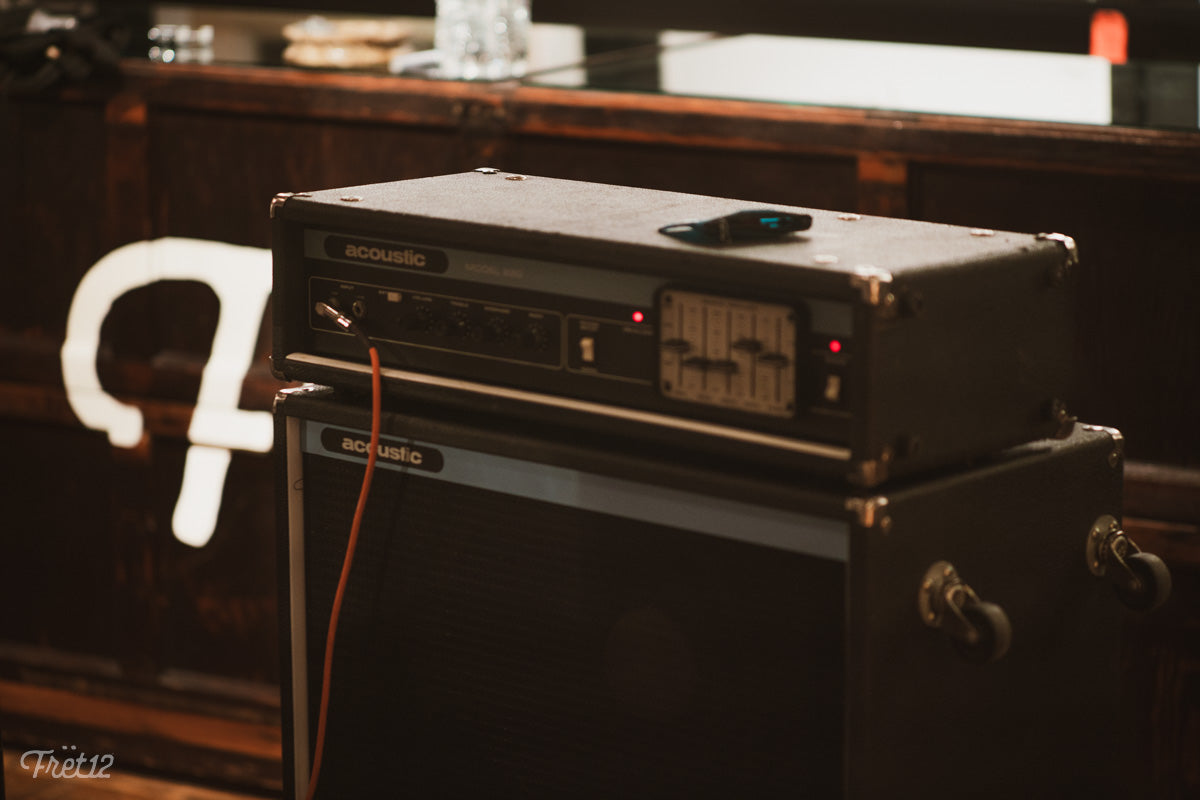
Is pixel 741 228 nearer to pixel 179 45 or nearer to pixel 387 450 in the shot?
pixel 387 450

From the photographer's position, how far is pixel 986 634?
1210mm

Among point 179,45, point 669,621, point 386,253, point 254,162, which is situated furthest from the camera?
point 179,45

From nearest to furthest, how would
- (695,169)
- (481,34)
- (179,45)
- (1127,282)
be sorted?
(1127,282), (695,169), (481,34), (179,45)

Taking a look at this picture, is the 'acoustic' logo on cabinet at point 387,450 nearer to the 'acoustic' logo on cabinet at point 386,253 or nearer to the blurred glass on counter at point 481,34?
the 'acoustic' logo on cabinet at point 386,253

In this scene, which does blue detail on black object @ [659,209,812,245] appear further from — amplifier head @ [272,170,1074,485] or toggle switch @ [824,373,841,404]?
toggle switch @ [824,373,841,404]

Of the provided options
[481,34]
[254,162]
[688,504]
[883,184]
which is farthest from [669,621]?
[481,34]

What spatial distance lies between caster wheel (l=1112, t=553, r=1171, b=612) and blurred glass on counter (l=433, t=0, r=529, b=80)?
1.31 m

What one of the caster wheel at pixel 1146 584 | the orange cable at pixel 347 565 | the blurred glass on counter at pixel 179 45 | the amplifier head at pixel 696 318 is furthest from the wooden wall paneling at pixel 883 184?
the blurred glass on counter at pixel 179 45

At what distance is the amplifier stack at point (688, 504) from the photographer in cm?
120

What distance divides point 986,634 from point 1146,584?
240 millimetres

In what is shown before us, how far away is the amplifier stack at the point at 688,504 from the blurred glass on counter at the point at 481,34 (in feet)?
3.08

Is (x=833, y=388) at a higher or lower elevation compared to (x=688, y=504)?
higher

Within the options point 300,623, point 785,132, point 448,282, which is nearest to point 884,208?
point 785,132

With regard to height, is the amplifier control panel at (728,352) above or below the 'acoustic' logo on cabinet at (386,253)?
below
